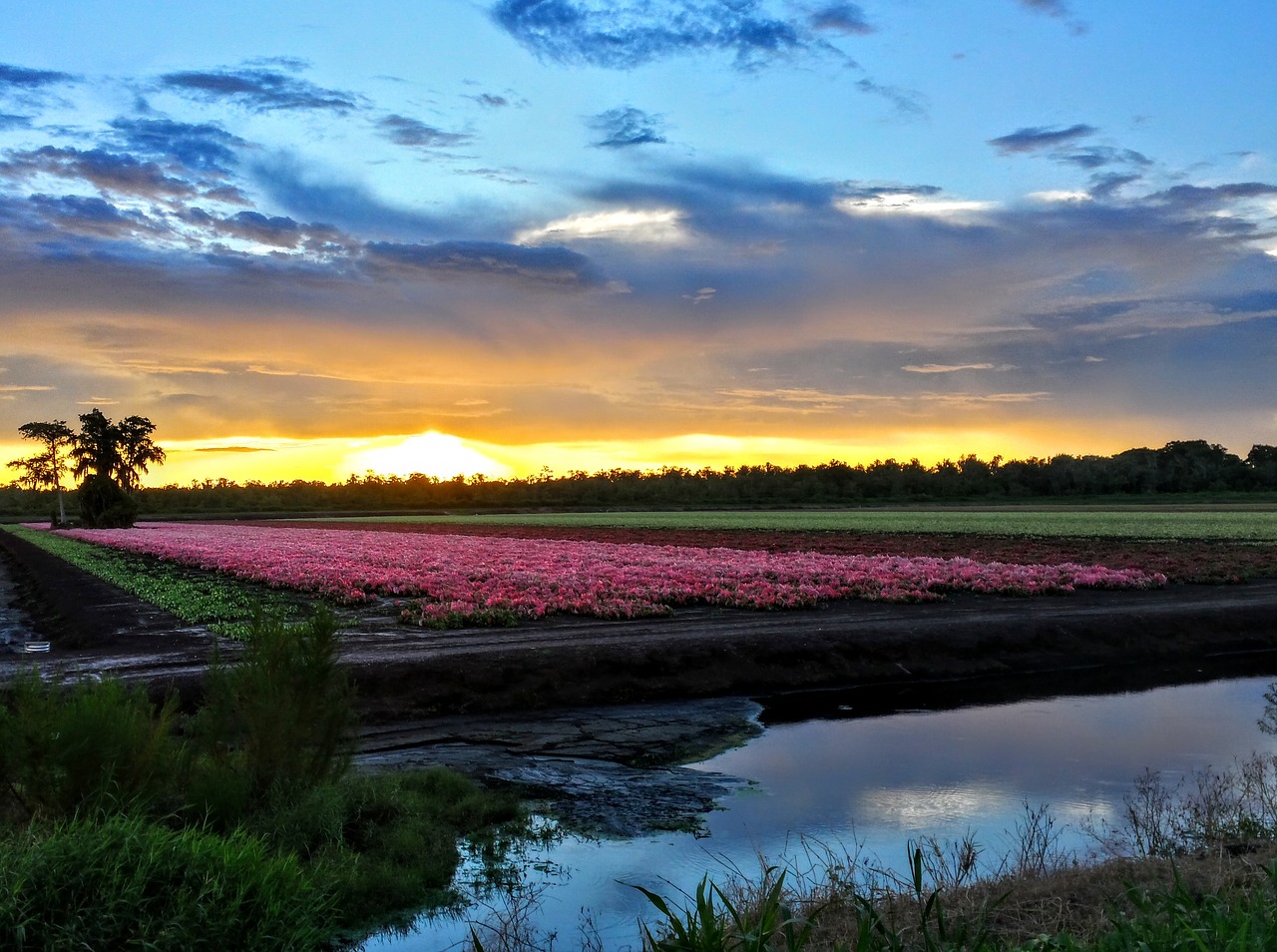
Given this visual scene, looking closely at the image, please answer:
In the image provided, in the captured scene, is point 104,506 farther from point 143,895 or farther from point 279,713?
point 143,895

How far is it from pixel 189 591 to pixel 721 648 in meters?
16.8

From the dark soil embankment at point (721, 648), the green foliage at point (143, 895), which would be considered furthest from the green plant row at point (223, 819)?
the dark soil embankment at point (721, 648)

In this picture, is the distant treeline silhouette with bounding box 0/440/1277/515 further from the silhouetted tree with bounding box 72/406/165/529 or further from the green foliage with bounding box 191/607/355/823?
the green foliage with bounding box 191/607/355/823

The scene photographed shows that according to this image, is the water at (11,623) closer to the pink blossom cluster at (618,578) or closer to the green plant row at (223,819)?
the pink blossom cluster at (618,578)

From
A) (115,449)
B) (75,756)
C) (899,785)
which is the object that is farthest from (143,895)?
(115,449)

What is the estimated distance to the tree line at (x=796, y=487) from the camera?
4692 inches

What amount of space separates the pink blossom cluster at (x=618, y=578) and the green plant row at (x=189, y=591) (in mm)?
939

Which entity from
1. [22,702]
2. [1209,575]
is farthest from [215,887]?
[1209,575]

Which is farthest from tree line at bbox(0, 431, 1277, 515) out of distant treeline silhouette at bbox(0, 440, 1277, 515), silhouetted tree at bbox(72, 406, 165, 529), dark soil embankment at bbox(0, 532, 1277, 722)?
dark soil embankment at bbox(0, 532, 1277, 722)

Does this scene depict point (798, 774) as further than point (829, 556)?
No

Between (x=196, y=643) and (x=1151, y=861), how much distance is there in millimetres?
15719

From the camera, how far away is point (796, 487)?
453 ft

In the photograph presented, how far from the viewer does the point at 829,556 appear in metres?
33.0

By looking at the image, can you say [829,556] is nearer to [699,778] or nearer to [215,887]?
[699,778]
